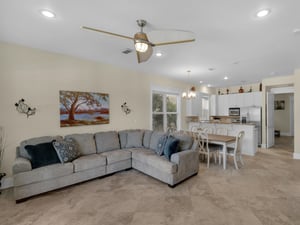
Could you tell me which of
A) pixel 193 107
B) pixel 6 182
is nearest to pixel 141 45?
pixel 6 182

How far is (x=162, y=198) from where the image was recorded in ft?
8.93

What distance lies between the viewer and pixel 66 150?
315 cm

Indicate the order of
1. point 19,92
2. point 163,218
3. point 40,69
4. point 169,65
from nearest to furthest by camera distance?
point 163,218, point 19,92, point 40,69, point 169,65

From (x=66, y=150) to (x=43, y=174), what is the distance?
0.53 meters

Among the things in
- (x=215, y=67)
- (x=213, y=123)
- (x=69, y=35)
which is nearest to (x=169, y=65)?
(x=215, y=67)

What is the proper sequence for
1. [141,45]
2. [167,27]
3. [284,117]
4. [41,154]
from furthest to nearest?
1. [284,117]
2. [41,154]
3. [167,27]
4. [141,45]

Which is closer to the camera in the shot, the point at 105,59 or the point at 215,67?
the point at 105,59

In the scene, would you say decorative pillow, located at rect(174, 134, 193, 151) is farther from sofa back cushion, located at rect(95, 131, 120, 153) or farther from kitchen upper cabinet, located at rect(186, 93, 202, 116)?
kitchen upper cabinet, located at rect(186, 93, 202, 116)

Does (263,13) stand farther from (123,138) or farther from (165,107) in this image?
(165,107)

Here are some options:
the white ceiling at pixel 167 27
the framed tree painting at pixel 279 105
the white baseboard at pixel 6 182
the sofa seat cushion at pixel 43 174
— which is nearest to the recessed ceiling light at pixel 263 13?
the white ceiling at pixel 167 27

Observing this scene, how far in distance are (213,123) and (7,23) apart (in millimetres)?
6097

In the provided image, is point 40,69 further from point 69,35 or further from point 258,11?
point 258,11

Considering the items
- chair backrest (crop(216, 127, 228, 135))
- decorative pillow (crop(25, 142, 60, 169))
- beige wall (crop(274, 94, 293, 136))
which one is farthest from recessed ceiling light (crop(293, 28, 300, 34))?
beige wall (crop(274, 94, 293, 136))

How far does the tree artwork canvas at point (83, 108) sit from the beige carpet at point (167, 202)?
1.44 m
